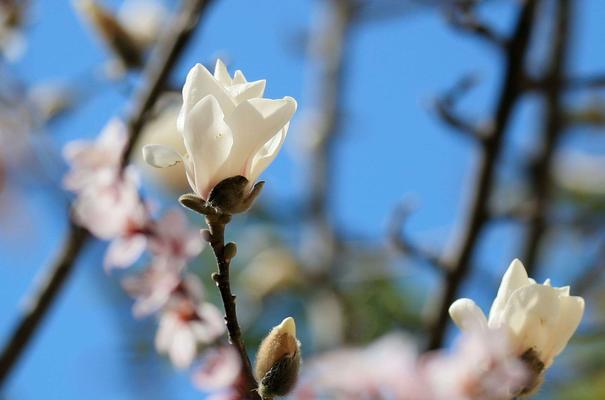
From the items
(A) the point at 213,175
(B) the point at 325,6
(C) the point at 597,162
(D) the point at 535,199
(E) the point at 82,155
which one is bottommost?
(A) the point at 213,175

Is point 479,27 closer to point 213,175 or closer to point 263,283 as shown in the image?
point 213,175

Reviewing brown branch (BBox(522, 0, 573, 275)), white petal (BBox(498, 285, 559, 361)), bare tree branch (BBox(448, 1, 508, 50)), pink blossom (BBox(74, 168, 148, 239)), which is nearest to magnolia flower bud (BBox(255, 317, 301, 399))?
white petal (BBox(498, 285, 559, 361))

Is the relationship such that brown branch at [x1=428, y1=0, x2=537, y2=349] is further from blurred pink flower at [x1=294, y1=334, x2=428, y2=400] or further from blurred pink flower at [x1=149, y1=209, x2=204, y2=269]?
blurred pink flower at [x1=294, y1=334, x2=428, y2=400]

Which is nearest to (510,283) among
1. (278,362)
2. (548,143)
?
(278,362)

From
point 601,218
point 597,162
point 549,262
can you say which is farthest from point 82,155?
point 597,162

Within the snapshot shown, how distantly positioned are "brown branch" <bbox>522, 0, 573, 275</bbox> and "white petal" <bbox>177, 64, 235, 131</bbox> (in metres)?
0.90

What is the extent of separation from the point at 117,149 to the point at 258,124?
1.17 ft

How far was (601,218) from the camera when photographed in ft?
5.64

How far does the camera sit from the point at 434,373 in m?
0.53

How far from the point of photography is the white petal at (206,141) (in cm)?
54

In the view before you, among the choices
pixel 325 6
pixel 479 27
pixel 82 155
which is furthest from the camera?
pixel 325 6

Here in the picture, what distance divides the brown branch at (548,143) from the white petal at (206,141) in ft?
2.92

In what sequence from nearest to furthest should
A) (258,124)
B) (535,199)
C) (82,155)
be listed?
(258,124), (82,155), (535,199)

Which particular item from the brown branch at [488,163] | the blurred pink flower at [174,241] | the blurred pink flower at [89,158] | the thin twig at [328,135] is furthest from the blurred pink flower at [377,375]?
the thin twig at [328,135]
